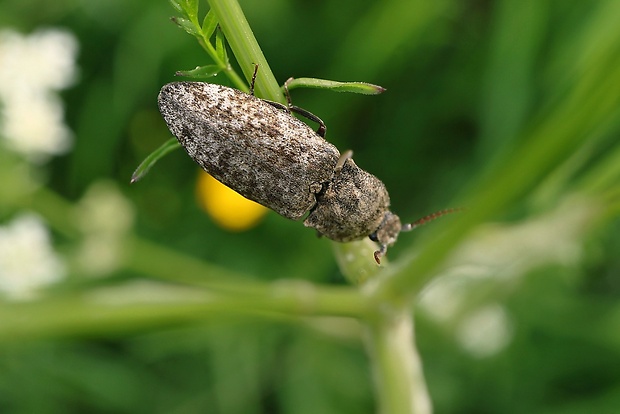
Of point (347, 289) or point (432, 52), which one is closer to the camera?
point (347, 289)

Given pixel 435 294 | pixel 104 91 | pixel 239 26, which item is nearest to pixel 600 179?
pixel 435 294

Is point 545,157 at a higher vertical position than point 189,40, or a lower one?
higher

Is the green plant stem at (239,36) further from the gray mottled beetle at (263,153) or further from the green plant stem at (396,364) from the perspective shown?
the green plant stem at (396,364)

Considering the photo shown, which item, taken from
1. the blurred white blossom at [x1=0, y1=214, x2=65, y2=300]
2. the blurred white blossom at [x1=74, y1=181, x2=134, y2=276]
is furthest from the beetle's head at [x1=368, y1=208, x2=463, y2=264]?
the blurred white blossom at [x1=74, y1=181, x2=134, y2=276]

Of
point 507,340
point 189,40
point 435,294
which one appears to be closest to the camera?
point 435,294

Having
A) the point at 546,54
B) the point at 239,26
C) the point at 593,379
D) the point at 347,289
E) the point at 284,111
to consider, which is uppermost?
the point at 546,54

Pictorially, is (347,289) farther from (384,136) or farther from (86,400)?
(86,400)
